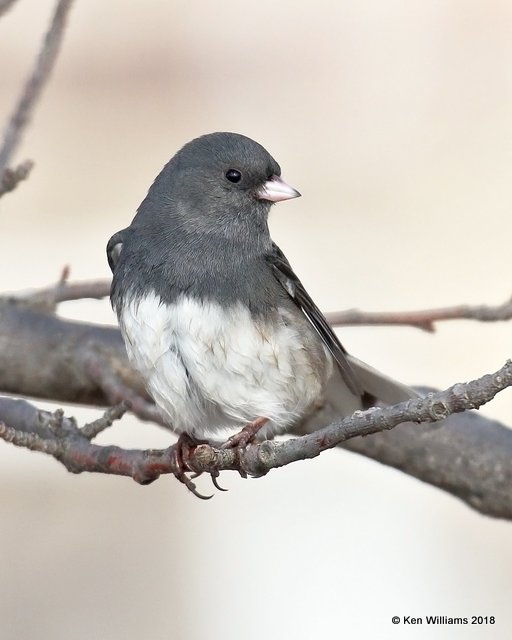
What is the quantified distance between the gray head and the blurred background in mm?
1877

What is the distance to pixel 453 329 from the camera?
14.7 ft

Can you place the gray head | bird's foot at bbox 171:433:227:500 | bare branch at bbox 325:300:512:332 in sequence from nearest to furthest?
bird's foot at bbox 171:433:227:500 < bare branch at bbox 325:300:512:332 < the gray head

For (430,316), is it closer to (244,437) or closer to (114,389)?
(244,437)

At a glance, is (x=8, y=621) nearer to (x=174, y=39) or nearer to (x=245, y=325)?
(x=245, y=325)

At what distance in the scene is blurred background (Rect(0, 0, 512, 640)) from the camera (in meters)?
4.15

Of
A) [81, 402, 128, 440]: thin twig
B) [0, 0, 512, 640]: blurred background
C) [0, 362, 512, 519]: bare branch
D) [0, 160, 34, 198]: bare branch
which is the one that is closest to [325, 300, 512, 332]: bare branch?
[0, 362, 512, 519]: bare branch

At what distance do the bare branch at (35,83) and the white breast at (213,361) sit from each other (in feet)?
1.37

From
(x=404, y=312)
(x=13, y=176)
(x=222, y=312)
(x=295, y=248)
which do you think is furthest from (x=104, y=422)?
(x=295, y=248)

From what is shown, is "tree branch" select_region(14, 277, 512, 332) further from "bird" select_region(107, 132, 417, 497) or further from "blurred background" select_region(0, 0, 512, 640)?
"blurred background" select_region(0, 0, 512, 640)

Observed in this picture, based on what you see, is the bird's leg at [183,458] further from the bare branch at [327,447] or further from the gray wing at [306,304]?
the gray wing at [306,304]

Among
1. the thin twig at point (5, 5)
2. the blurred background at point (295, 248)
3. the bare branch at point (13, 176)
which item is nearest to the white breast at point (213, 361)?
the bare branch at point (13, 176)

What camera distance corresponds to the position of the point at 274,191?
2.59 m

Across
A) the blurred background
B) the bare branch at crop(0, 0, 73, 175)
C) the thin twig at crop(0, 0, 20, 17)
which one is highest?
the thin twig at crop(0, 0, 20, 17)

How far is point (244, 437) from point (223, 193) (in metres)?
0.63
